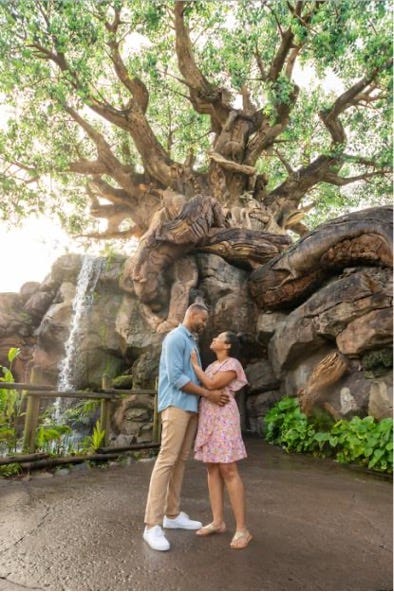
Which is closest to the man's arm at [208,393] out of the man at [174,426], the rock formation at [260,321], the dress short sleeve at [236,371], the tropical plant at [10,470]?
the man at [174,426]

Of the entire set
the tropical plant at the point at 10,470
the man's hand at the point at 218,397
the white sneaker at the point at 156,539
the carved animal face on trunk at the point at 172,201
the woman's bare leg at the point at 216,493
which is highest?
the carved animal face on trunk at the point at 172,201

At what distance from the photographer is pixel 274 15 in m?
11.9

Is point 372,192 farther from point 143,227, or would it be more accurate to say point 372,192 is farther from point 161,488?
point 161,488

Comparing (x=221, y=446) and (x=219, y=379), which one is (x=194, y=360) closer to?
(x=219, y=379)

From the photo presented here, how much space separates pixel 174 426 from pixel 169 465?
1.06 feet

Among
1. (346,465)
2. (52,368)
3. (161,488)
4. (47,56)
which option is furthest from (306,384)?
(47,56)

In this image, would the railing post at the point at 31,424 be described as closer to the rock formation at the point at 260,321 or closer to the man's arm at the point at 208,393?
the rock formation at the point at 260,321

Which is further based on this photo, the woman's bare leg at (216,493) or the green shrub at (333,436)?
the green shrub at (333,436)

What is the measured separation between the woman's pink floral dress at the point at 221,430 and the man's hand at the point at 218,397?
0.18 feet

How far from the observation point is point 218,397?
3473mm

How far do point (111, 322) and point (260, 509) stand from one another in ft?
30.1

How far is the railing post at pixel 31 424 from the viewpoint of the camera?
577 cm

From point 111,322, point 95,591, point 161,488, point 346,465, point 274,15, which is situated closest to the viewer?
point 95,591

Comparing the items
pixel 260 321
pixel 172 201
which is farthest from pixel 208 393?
pixel 172 201
